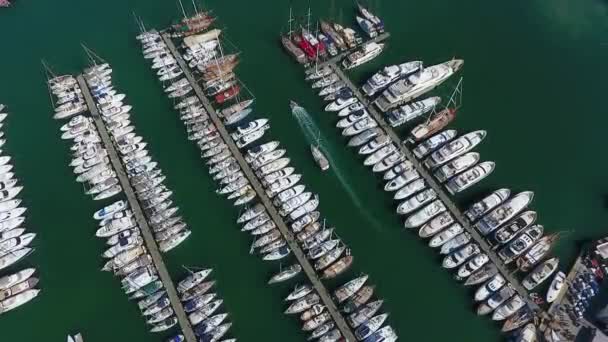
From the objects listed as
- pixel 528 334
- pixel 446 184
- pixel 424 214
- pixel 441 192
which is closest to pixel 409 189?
pixel 424 214

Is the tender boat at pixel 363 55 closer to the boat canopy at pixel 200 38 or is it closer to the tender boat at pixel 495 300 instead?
the boat canopy at pixel 200 38

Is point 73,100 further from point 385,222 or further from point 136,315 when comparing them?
point 385,222

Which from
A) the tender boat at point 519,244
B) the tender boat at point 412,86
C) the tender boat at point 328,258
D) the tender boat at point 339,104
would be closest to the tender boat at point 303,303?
the tender boat at point 328,258

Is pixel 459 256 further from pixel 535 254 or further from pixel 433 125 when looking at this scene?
pixel 433 125

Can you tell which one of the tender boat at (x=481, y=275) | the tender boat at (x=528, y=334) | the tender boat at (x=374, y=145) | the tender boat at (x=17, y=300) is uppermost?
the tender boat at (x=17, y=300)

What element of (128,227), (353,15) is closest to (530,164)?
(353,15)

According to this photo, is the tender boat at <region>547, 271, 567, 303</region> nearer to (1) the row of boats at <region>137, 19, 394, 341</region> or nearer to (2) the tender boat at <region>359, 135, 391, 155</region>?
(1) the row of boats at <region>137, 19, 394, 341</region>
